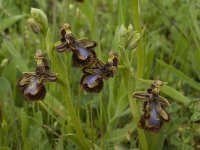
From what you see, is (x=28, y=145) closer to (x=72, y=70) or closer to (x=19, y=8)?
(x=72, y=70)

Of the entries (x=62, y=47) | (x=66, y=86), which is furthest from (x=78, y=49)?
(x=66, y=86)

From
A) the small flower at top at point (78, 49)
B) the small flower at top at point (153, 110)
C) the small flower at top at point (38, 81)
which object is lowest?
the small flower at top at point (153, 110)

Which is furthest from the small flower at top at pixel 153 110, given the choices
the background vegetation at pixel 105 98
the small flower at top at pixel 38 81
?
the small flower at top at pixel 38 81

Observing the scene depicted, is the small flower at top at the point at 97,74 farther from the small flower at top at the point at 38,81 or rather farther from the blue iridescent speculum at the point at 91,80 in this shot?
the small flower at top at the point at 38,81

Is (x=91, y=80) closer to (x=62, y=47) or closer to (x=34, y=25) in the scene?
(x=62, y=47)

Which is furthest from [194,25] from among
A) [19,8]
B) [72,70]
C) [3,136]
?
[19,8]

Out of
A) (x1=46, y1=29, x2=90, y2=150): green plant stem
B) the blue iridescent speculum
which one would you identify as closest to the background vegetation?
(x1=46, y1=29, x2=90, y2=150): green plant stem
